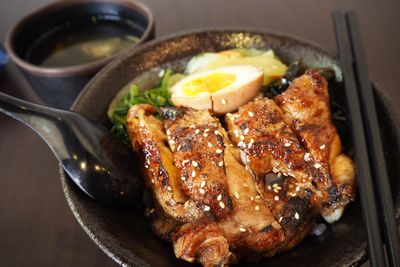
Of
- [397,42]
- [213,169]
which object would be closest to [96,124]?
[213,169]

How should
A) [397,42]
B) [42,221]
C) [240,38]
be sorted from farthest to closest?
[397,42] < [240,38] < [42,221]

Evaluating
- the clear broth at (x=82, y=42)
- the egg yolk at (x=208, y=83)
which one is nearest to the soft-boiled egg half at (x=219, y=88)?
the egg yolk at (x=208, y=83)

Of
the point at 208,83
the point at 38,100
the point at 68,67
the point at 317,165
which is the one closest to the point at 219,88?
the point at 208,83

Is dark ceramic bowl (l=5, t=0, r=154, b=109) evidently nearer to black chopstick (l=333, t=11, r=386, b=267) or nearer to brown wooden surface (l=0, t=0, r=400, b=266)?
brown wooden surface (l=0, t=0, r=400, b=266)

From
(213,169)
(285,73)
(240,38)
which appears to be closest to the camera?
(213,169)

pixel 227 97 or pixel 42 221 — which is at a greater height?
pixel 227 97

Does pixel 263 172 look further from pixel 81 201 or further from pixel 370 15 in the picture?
pixel 370 15
